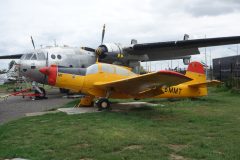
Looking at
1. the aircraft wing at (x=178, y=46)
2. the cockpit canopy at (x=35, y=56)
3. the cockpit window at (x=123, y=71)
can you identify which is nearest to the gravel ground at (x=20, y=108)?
the cockpit canopy at (x=35, y=56)

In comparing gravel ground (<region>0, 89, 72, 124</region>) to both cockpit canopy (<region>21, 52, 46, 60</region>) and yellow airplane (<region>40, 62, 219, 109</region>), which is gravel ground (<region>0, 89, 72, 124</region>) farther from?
cockpit canopy (<region>21, 52, 46, 60</region>)

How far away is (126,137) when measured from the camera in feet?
22.3

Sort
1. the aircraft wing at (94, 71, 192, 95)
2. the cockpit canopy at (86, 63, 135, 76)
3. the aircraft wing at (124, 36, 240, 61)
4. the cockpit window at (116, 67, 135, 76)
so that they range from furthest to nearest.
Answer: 1. the aircraft wing at (124, 36, 240, 61)
2. the cockpit window at (116, 67, 135, 76)
3. the cockpit canopy at (86, 63, 135, 76)
4. the aircraft wing at (94, 71, 192, 95)

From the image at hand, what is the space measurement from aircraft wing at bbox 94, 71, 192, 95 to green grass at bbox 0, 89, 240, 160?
1117 mm

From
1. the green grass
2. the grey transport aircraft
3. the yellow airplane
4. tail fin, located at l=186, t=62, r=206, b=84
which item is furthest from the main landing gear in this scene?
the grey transport aircraft

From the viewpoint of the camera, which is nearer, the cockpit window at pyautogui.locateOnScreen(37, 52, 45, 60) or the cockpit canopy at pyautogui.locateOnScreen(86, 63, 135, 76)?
the cockpit canopy at pyautogui.locateOnScreen(86, 63, 135, 76)

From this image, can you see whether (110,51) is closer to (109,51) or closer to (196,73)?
(109,51)

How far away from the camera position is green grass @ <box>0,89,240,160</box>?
554 centimetres

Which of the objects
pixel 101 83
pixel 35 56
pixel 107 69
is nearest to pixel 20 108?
pixel 101 83

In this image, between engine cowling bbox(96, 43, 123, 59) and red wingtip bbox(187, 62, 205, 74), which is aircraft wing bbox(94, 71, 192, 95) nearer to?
red wingtip bbox(187, 62, 205, 74)

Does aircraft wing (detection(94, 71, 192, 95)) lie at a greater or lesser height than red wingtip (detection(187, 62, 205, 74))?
lesser

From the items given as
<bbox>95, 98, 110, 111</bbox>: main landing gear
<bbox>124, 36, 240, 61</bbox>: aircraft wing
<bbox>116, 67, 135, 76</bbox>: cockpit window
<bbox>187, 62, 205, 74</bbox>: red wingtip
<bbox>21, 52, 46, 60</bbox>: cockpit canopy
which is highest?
<bbox>124, 36, 240, 61</bbox>: aircraft wing

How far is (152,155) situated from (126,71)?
26.0 feet

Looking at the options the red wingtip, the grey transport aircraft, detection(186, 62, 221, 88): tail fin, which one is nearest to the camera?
detection(186, 62, 221, 88): tail fin
